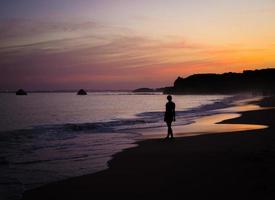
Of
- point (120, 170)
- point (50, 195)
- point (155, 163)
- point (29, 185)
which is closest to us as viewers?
point (50, 195)

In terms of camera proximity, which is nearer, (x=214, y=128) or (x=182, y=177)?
(x=182, y=177)

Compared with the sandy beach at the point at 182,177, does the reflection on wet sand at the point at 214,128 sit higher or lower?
lower

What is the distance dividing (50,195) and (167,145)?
7500 mm

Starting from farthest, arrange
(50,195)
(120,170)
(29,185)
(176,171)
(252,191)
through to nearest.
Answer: (120,170)
(176,171)
(29,185)
(50,195)
(252,191)

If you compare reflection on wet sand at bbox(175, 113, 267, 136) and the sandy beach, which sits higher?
the sandy beach

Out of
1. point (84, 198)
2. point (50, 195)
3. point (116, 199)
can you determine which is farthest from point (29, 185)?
point (116, 199)

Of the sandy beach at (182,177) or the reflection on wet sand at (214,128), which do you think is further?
the reflection on wet sand at (214,128)

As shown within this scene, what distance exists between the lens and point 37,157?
1250cm

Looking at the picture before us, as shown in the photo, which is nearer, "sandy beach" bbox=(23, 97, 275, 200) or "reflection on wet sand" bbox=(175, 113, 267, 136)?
"sandy beach" bbox=(23, 97, 275, 200)

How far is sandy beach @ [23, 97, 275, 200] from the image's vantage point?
716cm

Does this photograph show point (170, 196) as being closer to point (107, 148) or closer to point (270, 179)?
point (270, 179)

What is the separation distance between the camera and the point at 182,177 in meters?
8.34

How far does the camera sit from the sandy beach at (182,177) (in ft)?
23.5

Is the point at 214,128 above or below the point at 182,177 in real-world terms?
below
